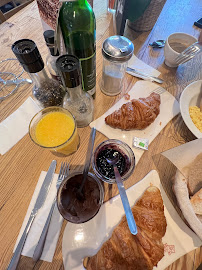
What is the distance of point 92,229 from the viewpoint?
565mm

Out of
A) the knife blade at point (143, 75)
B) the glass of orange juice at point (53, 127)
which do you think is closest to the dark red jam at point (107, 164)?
the glass of orange juice at point (53, 127)

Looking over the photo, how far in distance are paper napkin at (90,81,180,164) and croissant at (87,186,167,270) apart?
21 cm

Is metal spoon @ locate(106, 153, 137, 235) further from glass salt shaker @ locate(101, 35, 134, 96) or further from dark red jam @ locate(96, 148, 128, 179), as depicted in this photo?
glass salt shaker @ locate(101, 35, 134, 96)

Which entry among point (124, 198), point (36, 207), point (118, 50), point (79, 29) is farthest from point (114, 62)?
point (36, 207)

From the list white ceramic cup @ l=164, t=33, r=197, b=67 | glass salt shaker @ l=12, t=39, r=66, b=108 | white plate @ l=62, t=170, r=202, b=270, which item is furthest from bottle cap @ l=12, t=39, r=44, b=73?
white ceramic cup @ l=164, t=33, r=197, b=67

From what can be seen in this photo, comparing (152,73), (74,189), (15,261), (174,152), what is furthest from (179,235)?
(152,73)

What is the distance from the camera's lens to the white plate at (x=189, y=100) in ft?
2.24

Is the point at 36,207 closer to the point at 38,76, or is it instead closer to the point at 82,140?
the point at 82,140

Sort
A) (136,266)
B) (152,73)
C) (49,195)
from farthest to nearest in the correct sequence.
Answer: (152,73) → (49,195) → (136,266)

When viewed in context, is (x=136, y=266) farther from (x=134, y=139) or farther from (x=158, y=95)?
(x=158, y=95)

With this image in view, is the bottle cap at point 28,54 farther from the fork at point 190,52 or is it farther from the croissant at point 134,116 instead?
the fork at point 190,52

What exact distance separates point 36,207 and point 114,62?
2.03 ft

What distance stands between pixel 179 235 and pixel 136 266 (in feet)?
0.61

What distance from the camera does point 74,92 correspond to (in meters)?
0.60
